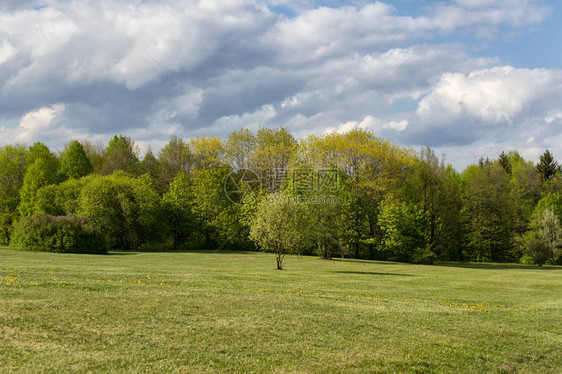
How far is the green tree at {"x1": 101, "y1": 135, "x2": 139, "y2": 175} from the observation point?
7894 centimetres

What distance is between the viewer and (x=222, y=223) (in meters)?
60.3

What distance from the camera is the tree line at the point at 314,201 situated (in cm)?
5362

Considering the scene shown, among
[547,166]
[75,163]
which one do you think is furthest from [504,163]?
[75,163]

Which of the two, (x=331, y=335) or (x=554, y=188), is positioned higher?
(x=554, y=188)

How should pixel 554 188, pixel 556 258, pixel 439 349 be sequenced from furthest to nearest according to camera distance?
pixel 554 188, pixel 556 258, pixel 439 349

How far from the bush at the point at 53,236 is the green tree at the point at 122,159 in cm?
3681

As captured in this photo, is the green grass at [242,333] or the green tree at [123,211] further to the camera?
the green tree at [123,211]

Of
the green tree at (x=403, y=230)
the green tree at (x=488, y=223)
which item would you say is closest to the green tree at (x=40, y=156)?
the green tree at (x=403, y=230)

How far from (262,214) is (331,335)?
Answer: 23.0m

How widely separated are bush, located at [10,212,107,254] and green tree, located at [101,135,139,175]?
36809 mm

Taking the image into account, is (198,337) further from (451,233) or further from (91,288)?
(451,233)

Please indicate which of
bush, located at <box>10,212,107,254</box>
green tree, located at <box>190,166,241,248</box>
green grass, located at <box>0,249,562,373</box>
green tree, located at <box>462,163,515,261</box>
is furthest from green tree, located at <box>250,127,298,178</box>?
green grass, located at <box>0,249,562,373</box>

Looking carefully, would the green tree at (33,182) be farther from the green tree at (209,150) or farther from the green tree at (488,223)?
the green tree at (488,223)

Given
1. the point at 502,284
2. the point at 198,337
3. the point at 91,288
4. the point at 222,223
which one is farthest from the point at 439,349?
the point at 222,223
